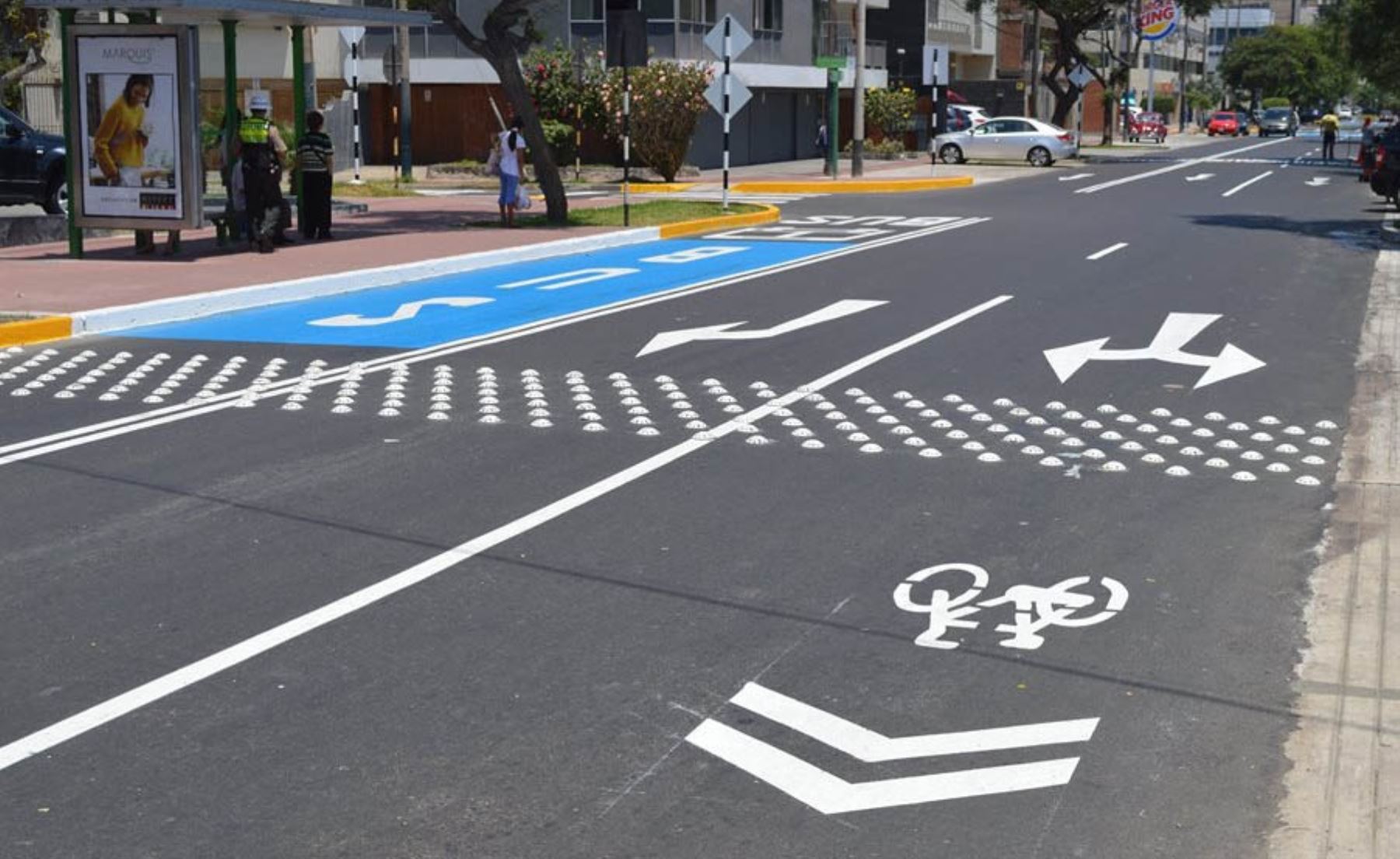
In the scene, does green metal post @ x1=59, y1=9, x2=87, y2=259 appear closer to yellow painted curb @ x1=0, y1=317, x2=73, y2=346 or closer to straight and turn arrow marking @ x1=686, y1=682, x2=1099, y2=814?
yellow painted curb @ x1=0, y1=317, x2=73, y2=346

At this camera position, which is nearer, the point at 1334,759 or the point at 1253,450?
the point at 1334,759

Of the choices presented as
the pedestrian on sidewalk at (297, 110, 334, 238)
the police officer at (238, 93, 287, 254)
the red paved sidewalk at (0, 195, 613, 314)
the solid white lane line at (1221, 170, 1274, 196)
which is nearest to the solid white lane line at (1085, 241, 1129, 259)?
the red paved sidewalk at (0, 195, 613, 314)

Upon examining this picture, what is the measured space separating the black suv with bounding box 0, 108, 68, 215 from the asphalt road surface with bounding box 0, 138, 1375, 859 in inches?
442

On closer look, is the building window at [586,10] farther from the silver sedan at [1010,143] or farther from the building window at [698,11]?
the silver sedan at [1010,143]

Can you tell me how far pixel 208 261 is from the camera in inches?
790

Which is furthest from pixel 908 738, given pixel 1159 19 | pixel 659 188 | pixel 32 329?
pixel 1159 19

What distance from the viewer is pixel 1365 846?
186 inches

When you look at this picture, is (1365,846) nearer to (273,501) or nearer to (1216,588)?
(1216,588)

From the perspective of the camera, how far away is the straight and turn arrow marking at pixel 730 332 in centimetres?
1405

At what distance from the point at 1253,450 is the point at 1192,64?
510 ft

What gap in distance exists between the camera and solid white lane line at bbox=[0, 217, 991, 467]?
9.90 metres

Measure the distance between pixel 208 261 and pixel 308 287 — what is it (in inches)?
115

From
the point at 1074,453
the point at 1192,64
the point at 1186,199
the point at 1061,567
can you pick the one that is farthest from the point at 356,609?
the point at 1192,64

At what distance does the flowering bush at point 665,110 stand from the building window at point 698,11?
5.37 meters
